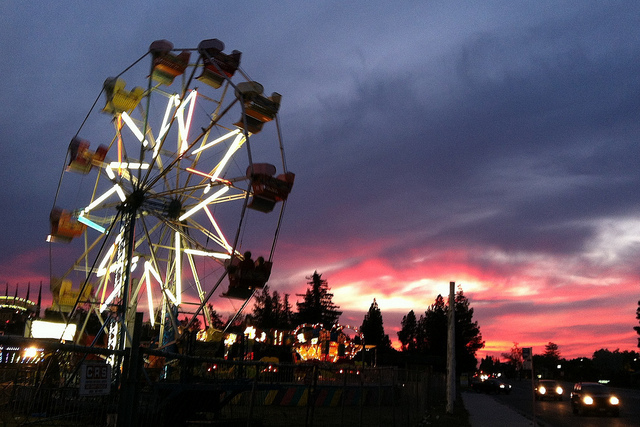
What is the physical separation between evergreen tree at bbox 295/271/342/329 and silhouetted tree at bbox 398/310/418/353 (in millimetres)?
22219

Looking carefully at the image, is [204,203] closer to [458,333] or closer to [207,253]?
[207,253]

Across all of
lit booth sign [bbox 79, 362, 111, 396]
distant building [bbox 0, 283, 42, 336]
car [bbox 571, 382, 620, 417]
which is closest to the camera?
lit booth sign [bbox 79, 362, 111, 396]

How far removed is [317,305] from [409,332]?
3107cm

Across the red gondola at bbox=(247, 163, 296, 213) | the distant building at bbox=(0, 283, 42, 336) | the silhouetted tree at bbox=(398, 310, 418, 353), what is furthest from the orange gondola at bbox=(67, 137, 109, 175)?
the silhouetted tree at bbox=(398, 310, 418, 353)

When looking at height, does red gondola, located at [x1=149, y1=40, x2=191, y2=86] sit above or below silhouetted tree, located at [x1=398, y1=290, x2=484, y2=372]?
above

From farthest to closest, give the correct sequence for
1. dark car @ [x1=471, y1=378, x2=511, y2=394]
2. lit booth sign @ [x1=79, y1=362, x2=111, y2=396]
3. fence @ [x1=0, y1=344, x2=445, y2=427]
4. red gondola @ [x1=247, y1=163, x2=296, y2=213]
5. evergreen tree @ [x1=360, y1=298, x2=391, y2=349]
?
evergreen tree @ [x1=360, y1=298, x2=391, y2=349]
dark car @ [x1=471, y1=378, x2=511, y2=394]
red gondola @ [x1=247, y1=163, x2=296, y2=213]
fence @ [x1=0, y1=344, x2=445, y2=427]
lit booth sign @ [x1=79, y1=362, x2=111, y2=396]

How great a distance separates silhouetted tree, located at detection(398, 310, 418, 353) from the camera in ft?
424

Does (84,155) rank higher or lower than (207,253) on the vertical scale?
higher

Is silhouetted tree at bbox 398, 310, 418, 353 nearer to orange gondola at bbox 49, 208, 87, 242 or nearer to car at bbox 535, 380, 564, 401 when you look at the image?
car at bbox 535, 380, 564, 401

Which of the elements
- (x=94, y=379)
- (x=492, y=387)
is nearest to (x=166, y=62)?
(x=94, y=379)

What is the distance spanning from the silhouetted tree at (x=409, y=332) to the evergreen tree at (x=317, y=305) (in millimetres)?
22219

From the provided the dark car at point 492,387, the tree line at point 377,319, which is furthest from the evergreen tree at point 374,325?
the dark car at point 492,387

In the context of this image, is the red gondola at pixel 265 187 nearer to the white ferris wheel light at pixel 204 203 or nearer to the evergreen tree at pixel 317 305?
the white ferris wheel light at pixel 204 203

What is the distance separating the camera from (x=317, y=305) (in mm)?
111938
